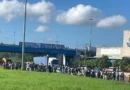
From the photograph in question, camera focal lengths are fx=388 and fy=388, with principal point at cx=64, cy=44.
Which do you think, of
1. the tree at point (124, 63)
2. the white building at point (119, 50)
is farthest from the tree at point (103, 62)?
the white building at point (119, 50)

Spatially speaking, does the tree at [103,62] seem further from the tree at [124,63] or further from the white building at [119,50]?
the white building at [119,50]

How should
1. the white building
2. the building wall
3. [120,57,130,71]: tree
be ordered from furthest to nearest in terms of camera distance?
the building wall
the white building
[120,57,130,71]: tree

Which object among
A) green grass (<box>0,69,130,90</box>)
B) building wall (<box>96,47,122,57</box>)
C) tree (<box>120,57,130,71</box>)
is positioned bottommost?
green grass (<box>0,69,130,90</box>)

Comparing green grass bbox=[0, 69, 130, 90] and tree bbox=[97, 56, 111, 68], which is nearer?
green grass bbox=[0, 69, 130, 90]

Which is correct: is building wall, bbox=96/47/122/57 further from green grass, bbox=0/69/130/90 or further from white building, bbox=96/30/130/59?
green grass, bbox=0/69/130/90

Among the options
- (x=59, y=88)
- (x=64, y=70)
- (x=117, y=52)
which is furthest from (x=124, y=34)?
(x=59, y=88)

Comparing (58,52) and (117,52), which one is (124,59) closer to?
(117,52)

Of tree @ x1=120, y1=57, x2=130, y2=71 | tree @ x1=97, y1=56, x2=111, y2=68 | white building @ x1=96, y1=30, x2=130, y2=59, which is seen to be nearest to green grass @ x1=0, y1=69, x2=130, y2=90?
tree @ x1=120, y1=57, x2=130, y2=71

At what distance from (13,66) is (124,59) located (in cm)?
4684

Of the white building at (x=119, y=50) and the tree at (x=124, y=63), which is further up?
the white building at (x=119, y=50)

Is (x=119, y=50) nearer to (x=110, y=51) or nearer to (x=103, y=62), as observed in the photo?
(x=110, y=51)

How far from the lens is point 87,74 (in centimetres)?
5694

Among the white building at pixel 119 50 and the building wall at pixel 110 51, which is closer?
the white building at pixel 119 50

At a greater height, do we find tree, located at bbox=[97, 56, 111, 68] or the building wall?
the building wall
